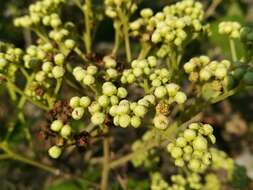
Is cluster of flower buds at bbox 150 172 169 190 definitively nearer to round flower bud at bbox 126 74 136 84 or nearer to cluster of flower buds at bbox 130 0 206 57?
cluster of flower buds at bbox 130 0 206 57

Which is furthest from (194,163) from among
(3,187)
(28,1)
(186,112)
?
(28,1)

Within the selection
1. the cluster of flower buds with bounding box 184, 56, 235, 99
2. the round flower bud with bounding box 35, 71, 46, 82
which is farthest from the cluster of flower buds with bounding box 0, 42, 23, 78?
the cluster of flower buds with bounding box 184, 56, 235, 99

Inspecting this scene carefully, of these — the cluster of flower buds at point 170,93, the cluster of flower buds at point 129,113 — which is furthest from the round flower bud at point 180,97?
the cluster of flower buds at point 129,113

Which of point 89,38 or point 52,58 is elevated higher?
point 89,38

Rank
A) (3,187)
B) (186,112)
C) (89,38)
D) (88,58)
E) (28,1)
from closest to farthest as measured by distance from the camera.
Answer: (186,112) → (88,58) → (89,38) → (3,187) → (28,1)

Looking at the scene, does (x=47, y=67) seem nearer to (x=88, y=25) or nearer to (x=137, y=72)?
(x=137, y=72)

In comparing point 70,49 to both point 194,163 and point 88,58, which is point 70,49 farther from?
point 194,163

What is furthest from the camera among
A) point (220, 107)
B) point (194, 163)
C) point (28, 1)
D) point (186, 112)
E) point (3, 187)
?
point (220, 107)
